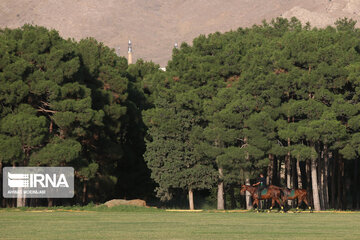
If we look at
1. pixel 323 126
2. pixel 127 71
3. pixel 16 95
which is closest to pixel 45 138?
pixel 16 95

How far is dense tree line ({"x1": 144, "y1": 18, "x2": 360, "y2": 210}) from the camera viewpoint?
5581 centimetres

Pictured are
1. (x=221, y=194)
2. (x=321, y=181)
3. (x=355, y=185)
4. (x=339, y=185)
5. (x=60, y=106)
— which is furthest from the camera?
(x=355, y=185)

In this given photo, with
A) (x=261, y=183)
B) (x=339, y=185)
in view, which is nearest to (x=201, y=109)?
(x=339, y=185)

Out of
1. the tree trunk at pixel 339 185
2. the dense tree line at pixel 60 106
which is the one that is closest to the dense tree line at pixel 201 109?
the dense tree line at pixel 60 106

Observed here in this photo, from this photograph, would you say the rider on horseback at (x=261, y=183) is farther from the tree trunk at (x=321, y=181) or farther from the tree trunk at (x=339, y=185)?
the tree trunk at (x=339, y=185)

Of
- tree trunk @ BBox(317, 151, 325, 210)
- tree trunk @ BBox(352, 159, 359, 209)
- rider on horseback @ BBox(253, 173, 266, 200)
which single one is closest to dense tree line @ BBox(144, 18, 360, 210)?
tree trunk @ BBox(317, 151, 325, 210)

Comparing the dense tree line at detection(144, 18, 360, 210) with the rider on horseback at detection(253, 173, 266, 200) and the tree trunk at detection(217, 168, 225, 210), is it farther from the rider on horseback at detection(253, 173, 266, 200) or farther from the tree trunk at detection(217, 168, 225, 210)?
the rider on horseback at detection(253, 173, 266, 200)

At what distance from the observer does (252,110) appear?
57469mm

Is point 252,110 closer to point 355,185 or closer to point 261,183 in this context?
point 261,183

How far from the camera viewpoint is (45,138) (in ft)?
180

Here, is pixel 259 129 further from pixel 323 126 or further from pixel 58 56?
pixel 58 56

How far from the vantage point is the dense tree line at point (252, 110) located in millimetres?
55812

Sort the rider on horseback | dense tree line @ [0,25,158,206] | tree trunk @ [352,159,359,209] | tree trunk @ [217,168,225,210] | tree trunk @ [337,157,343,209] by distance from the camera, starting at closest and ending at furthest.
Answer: the rider on horseback
dense tree line @ [0,25,158,206]
tree trunk @ [217,168,225,210]
tree trunk @ [337,157,343,209]
tree trunk @ [352,159,359,209]

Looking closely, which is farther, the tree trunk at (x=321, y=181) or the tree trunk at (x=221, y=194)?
the tree trunk at (x=221, y=194)
